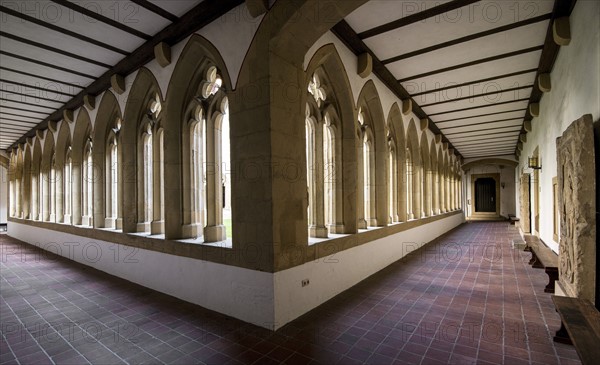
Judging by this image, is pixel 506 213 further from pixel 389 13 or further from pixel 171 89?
pixel 171 89

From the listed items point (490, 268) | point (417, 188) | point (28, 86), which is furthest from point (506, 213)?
point (28, 86)

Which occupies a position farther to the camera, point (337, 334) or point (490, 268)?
point (490, 268)

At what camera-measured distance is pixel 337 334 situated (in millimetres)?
2873

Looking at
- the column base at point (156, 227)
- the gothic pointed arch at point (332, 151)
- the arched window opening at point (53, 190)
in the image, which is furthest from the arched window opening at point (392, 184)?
the arched window opening at point (53, 190)

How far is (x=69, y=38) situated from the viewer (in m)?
4.13

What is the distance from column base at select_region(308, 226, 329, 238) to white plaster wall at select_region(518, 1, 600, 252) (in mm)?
3092

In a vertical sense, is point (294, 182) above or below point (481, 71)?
below

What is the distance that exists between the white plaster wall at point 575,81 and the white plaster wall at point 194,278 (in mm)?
3628

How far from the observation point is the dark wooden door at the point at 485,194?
18.7 metres

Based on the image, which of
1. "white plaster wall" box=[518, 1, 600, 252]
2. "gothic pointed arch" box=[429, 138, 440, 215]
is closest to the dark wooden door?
"gothic pointed arch" box=[429, 138, 440, 215]

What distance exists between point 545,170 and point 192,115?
693 cm

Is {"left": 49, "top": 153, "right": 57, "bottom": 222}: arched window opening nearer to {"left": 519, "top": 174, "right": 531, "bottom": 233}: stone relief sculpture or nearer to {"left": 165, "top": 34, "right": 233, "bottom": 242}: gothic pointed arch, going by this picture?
{"left": 165, "top": 34, "right": 233, "bottom": 242}: gothic pointed arch

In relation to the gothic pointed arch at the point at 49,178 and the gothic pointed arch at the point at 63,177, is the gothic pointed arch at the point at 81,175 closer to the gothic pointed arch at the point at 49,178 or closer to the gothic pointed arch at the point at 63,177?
the gothic pointed arch at the point at 63,177

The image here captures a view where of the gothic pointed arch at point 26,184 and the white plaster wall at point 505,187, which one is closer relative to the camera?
the gothic pointed arch at point 26,184
